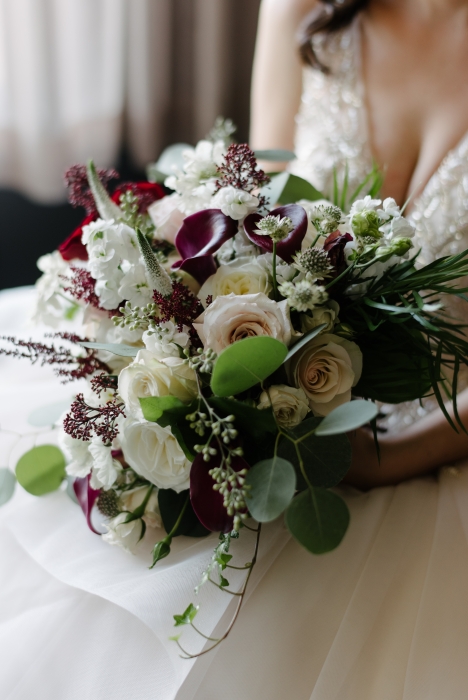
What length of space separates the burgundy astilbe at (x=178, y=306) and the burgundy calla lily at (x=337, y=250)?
0.14m

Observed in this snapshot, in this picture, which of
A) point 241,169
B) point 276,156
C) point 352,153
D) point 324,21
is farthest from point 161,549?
point 324,21

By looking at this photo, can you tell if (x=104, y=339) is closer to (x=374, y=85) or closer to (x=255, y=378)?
(x=255, y=378)

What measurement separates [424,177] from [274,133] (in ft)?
1.22

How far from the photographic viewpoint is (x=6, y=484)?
2.39 ft

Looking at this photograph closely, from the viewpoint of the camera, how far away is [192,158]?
2.31 feet

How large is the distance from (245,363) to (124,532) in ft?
0.94

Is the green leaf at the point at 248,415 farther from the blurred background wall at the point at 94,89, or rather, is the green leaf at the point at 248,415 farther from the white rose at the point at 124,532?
the blurred background wall at the point at 94,89

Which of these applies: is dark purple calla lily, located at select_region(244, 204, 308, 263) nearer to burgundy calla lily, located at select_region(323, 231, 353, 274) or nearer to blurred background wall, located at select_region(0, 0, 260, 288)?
burgundy calla lily, located at select_region(323, 231, 353, 274)

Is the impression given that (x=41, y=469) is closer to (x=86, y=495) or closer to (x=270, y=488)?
(x=86, y=495)

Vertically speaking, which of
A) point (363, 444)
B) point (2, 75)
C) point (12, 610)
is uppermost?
point (2, 75)

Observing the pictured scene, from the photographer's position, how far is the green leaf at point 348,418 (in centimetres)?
44

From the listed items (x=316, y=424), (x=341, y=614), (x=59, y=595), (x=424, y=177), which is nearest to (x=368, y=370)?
(x=316, y=424)

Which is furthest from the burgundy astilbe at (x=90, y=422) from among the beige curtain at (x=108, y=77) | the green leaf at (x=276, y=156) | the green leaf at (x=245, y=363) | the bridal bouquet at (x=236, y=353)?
the beige curtain at (x=108, y=77)

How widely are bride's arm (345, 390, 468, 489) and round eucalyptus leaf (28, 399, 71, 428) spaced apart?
1.29ft
